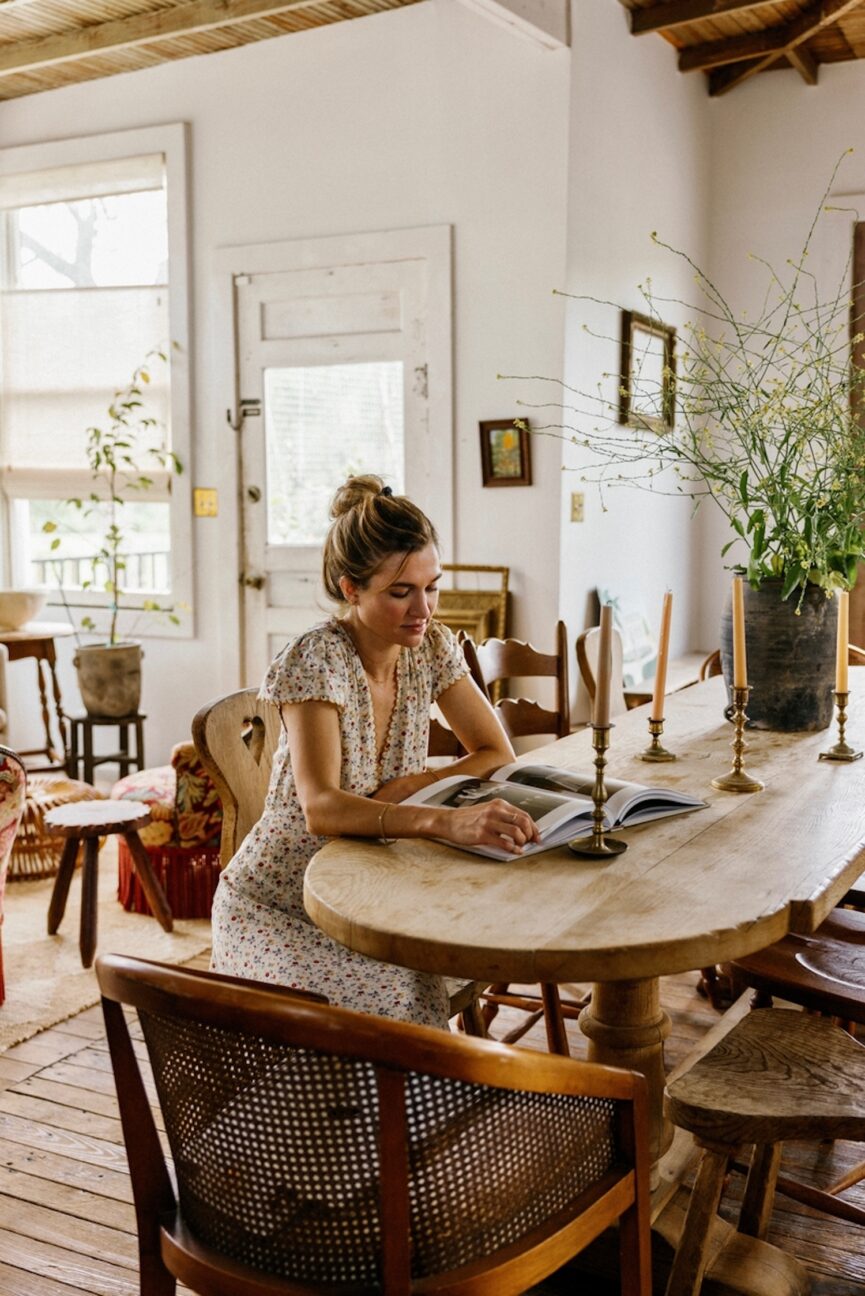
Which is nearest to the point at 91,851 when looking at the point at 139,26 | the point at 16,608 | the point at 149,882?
the point at 149,882

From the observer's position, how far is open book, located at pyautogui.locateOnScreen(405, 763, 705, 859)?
171 centimetres

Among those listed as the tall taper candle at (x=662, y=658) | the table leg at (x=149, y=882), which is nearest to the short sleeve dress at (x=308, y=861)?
the tall taper candle at (x=662, y=658)

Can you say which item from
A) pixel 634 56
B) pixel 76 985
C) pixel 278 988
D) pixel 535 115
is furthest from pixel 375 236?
pixel 278 988

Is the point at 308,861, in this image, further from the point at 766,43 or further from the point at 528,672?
the point at 766,43

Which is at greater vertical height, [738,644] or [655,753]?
[738,644]

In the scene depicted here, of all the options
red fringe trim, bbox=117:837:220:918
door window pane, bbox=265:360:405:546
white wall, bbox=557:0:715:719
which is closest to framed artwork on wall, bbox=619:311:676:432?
white wall, bbox=557:0:715:719

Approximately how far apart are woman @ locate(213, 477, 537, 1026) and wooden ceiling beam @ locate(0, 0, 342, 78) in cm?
300

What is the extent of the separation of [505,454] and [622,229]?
42.7 inches

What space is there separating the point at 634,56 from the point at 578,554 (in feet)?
6.78

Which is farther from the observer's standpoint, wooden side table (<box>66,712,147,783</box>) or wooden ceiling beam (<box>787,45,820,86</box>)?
wooden ceiling beam (<box>787,45,820,86</box>)

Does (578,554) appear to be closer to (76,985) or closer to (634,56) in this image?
(634,56)

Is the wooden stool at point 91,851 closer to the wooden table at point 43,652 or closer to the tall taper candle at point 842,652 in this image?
the wooden table at point 43,652

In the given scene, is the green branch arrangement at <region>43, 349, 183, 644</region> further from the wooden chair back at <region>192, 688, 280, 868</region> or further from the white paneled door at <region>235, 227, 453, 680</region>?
the wooden chair back at <region>192, 688, 280, 868</region>

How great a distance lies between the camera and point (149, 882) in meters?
3.54
